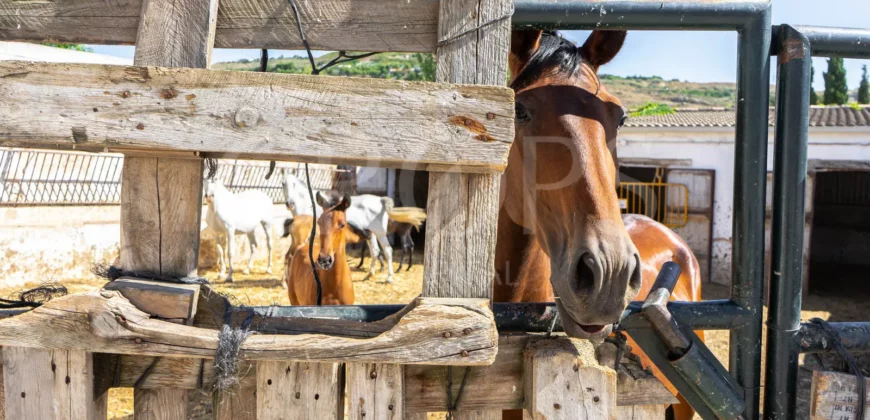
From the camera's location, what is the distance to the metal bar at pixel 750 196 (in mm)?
1586

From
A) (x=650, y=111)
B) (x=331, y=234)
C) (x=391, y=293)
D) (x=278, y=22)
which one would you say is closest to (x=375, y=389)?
(x=278, y=22)

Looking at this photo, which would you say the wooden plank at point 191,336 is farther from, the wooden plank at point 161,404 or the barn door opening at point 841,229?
the barn door opening at point 841,229

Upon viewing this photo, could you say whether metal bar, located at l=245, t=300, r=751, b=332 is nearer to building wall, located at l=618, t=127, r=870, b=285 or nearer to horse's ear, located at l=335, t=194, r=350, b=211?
horse's ear, located at l=335, t=194, r=350, b=211

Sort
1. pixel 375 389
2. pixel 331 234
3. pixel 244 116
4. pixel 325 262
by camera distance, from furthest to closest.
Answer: pixel 331 234
pixel 325 262
pixel 375 389
pixel 244 116

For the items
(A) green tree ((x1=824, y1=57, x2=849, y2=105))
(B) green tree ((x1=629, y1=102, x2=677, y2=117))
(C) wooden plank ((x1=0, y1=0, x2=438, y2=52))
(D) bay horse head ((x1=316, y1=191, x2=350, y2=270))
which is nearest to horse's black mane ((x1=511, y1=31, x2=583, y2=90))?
(C) wooden plank ((x1=0, y1=0, x2=438, y2=52))

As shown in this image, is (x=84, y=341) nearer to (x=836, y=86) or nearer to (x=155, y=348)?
(x=155, y=348)

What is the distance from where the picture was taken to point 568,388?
1.45 metres

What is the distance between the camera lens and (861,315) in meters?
9.74

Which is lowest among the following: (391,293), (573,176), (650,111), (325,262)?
(391,293)

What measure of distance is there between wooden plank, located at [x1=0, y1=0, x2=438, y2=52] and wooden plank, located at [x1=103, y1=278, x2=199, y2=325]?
566mm

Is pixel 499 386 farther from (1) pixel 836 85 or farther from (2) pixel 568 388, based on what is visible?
(1) pixel 836 85

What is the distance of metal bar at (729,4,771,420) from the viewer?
5.20ft

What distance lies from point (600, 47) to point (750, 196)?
0.68 meters

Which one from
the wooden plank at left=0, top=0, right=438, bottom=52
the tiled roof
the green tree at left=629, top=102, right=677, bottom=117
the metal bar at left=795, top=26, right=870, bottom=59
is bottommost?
the wooden plank at left=0, top=0, right=438, bottom=52
